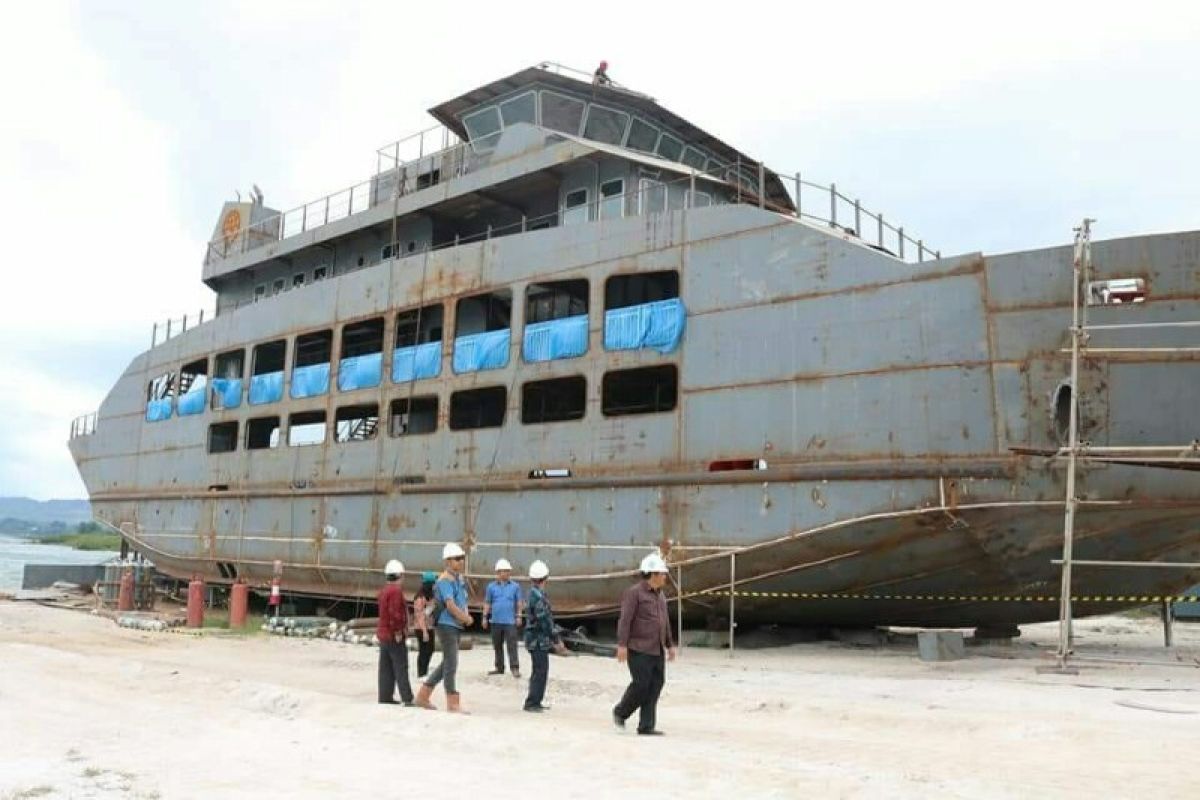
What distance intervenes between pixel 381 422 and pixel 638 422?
603 cm

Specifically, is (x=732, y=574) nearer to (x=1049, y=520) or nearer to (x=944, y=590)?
(x=944, y=590)

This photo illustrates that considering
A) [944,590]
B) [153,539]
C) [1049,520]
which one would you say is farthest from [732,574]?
[153,539]

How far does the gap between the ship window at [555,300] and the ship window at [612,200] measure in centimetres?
124

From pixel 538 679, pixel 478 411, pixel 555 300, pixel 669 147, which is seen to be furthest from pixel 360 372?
pixel 538 679

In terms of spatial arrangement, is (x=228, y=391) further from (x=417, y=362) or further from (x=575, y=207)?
(x=575, y=207)

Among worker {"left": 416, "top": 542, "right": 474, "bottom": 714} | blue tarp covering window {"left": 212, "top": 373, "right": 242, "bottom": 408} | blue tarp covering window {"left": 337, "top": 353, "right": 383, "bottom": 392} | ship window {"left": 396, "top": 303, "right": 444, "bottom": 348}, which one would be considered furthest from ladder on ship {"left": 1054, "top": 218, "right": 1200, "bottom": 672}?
blue tarp covering window {"left": 212, "top": 373, "right": 242, "bottom": 408}

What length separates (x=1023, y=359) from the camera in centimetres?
1130

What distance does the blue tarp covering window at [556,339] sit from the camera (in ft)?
49.8

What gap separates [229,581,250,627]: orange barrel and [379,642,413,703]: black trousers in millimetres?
11104

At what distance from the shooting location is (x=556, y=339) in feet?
50.8

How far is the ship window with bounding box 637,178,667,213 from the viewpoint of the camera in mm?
15842

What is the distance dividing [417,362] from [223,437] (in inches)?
318

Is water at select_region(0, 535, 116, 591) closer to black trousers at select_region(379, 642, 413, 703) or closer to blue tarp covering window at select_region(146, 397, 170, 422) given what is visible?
blue tarp covering window at select_region(146, 397, 170, 422)

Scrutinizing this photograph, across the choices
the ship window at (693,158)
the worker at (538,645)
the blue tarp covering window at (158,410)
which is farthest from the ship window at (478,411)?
the worker at (538,645)
